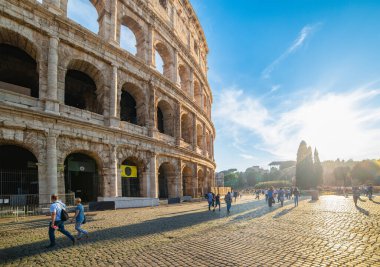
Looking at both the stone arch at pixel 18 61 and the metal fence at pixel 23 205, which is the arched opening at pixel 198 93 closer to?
the stone arch at pixel 18 61

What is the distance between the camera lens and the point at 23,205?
11125 mm

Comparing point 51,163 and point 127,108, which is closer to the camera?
point 51,163

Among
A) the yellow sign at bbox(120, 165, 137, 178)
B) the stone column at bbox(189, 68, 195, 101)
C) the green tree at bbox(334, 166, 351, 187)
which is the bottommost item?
the green tree at bbox(334, 166, 351, 187)

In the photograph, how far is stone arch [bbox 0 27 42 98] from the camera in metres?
12.2

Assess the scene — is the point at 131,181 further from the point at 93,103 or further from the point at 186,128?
the point at 186,128

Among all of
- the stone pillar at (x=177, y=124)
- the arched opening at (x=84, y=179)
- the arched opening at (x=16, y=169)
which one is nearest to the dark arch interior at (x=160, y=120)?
the stone pillar at (x=177, y=124)

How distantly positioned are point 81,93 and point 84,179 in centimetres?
685

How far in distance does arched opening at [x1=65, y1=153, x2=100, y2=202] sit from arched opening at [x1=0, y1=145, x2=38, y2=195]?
2116mm

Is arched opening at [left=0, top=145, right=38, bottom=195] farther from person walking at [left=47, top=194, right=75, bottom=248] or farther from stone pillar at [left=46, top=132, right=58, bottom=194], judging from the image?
person walking at [left=47, top=194, right=75, bottom=248]

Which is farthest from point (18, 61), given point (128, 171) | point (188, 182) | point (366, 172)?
point (366, 172)

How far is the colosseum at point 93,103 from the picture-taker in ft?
39.0

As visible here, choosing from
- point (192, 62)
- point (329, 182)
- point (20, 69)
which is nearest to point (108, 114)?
point (20, 69)

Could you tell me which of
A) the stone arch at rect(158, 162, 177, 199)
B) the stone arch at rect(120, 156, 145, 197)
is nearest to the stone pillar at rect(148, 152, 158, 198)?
the stone arch at rect(120, 156, 145, 197)

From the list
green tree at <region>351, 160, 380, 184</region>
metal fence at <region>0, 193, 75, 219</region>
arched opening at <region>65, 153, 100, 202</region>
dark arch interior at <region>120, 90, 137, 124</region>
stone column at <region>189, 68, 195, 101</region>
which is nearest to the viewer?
metal fence at <region>0, 193, 75, 219</region>
